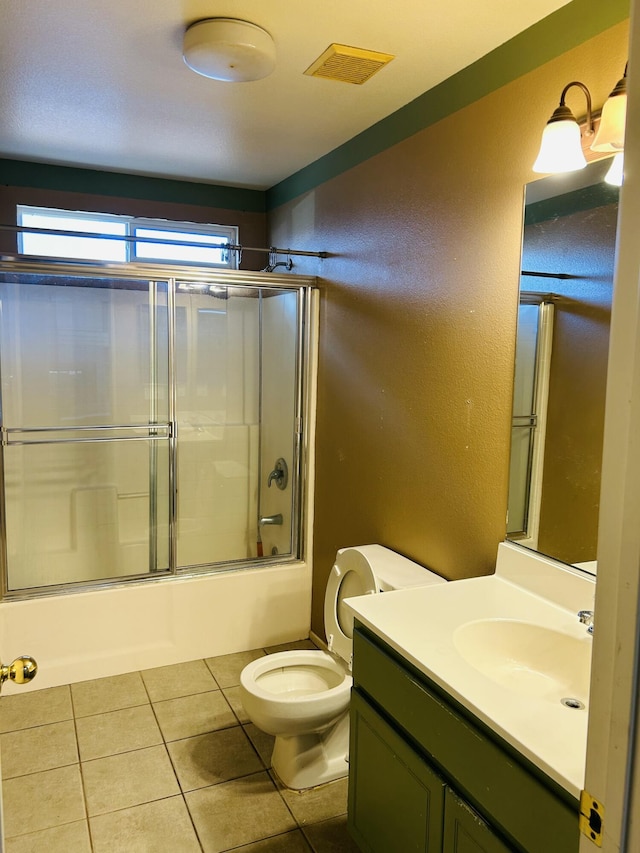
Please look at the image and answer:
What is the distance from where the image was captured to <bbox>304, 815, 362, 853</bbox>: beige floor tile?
1973mm

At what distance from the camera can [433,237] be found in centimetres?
228

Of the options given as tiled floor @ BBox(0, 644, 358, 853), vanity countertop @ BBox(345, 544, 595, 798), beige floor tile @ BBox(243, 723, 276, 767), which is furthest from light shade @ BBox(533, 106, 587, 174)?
beige floor tile @ BBox(243, 723, 276, 767)

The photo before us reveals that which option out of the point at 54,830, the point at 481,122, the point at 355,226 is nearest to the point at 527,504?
the point at 481,122

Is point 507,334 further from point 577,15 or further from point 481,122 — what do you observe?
point 577,15

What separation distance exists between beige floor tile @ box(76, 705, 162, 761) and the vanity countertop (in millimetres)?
1300

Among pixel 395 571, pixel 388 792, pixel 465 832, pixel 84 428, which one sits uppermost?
pixel 84 428

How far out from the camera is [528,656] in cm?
162

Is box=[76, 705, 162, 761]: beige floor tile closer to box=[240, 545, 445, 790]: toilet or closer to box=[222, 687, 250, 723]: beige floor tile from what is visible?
box=[222, 687, 250, 723]: beige floor tile

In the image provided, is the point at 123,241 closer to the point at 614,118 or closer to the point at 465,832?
the point at 614,118

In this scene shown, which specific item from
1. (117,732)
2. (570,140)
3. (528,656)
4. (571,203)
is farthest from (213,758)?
(570,140)

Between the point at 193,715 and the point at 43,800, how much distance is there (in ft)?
2.18

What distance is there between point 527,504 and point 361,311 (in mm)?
1251

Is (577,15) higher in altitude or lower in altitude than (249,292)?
higher

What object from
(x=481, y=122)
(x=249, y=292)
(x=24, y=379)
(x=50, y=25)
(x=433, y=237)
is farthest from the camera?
(x=249, y=292)
